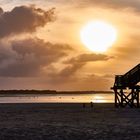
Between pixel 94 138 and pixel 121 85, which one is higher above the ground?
pixel 121 85

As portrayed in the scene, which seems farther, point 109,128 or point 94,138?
point 109,128

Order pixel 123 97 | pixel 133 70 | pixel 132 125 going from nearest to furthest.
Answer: pixel 132 125
pixel 133 70
pixel 123 97

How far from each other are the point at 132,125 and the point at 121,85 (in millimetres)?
25483

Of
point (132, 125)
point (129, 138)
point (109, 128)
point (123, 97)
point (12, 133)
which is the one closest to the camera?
point (129, 138)

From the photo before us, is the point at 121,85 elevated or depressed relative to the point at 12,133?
elevated

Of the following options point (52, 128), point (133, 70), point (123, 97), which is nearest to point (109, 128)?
point (52, 128)

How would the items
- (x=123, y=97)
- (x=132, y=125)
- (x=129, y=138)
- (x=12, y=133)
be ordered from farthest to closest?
(x=123, y=97), (x=132, y=125), (x=12, y=133), (x=129, y=138)

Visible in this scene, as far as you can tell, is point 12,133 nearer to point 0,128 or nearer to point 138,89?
point 0,128

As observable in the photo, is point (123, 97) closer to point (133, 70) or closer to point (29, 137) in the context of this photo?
point (133, 70)

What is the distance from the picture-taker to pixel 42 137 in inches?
1111

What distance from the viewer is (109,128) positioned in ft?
108

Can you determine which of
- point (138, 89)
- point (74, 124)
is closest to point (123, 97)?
point (138, 89)

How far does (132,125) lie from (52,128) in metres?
5.70

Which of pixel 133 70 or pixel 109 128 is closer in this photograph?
pixel 109 128
